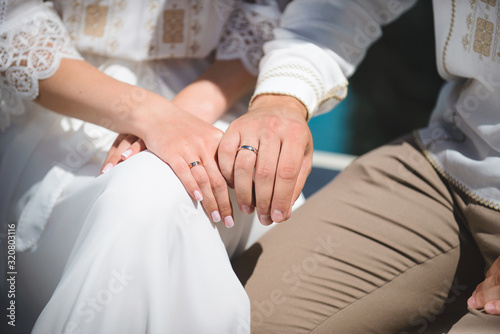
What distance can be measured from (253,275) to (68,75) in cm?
45

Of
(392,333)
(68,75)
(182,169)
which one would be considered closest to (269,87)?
(182,169)

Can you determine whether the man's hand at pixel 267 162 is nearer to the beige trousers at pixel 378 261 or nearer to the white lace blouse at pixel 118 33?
the beige trousers at pixel 378 261

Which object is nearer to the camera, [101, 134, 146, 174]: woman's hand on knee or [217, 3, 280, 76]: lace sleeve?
[101, 134, 146, 174]: woman's hand on knee

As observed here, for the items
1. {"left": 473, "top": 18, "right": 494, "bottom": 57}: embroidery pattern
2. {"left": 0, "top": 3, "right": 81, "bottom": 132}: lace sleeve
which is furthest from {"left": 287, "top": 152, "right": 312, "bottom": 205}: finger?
{"left": 0, "top": 3, "right": 81, "bottom": 132}: lace sleeve

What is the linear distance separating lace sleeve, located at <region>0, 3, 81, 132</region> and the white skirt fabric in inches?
6.0

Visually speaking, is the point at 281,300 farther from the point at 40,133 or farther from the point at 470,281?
the point at 40,133

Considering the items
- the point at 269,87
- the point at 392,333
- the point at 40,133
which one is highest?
the point at 269,87

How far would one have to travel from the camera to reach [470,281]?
0.70m

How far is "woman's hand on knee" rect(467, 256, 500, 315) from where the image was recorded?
0.55m

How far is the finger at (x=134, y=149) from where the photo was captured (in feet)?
2.10

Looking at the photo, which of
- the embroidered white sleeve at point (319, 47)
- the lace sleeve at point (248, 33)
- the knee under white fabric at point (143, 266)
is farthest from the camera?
the lace sleeve at point (248, 33)

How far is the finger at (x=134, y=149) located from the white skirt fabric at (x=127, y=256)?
5 centimetres

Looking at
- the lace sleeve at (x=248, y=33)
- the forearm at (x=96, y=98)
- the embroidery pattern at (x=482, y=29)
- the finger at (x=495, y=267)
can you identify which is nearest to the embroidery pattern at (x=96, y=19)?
the forearm at (x=96, y=98)

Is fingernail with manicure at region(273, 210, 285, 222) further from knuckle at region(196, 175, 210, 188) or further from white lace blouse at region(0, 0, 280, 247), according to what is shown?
white lace blouse at region(0, 0, 280, 247)
